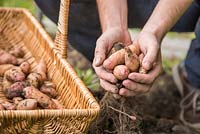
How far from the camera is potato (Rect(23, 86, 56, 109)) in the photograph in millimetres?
1410

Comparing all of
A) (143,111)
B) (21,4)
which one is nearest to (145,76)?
(143,111)

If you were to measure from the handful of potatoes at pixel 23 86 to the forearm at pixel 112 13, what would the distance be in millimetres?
239

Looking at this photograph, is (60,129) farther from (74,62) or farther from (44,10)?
(74,62)

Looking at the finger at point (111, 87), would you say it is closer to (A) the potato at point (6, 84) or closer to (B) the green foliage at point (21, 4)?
(A) the potato at point (6, 84)

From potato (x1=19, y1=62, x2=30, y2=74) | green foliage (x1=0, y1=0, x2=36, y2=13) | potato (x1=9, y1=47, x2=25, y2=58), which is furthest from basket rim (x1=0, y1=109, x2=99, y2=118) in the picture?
green foliage (x1=0, y1=0, x2=36, y2=13)

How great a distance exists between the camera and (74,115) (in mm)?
1219

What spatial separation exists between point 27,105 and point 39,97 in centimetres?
8

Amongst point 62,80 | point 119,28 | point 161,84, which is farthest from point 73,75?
point 161,84

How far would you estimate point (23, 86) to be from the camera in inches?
58.9

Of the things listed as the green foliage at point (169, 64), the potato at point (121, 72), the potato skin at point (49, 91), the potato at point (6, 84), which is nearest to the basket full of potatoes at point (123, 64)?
the potato at point (121, 72)

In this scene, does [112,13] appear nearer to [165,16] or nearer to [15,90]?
[165,16]

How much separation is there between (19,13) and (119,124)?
27.4 inches

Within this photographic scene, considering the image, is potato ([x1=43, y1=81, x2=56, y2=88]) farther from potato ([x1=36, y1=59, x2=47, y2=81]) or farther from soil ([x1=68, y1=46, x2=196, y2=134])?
soil ([x1=68, y1=46, x2=196, y2=134])

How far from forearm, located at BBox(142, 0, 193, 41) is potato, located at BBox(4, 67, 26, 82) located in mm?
389
